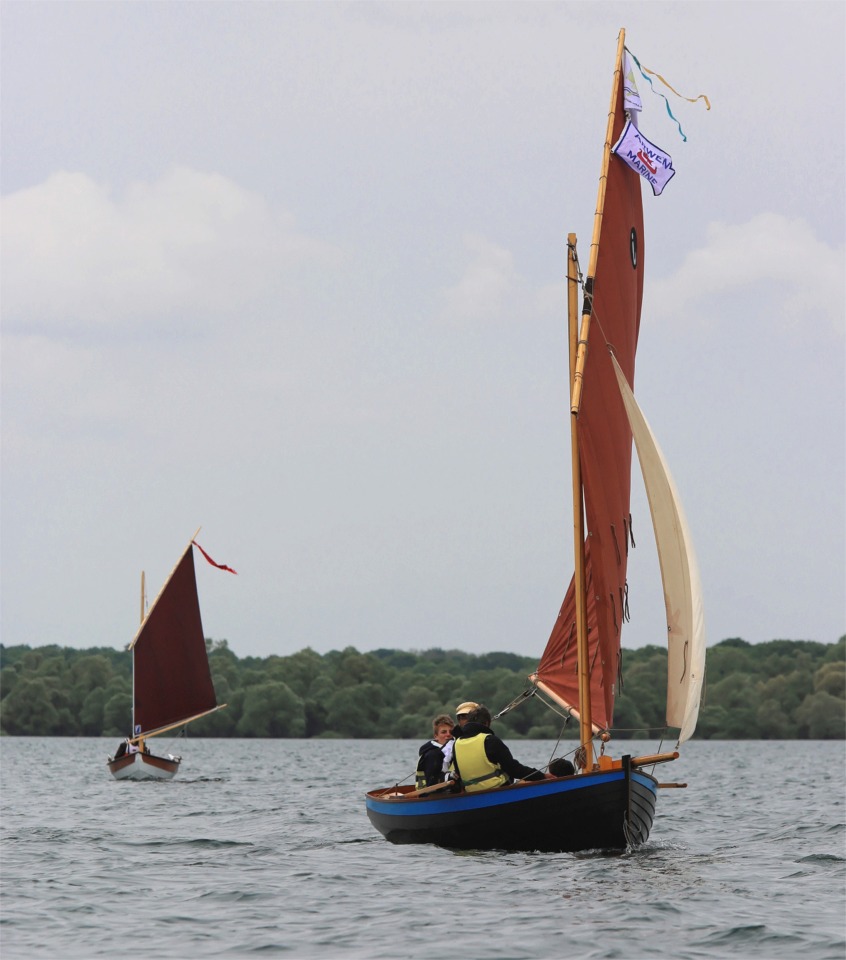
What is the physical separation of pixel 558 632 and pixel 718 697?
345 feet

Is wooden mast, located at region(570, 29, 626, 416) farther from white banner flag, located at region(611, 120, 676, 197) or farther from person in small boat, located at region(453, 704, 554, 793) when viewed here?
person in small boat, located at region(453, 704, 554, 793)

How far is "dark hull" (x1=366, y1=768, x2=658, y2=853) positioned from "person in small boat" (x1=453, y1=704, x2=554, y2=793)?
303 millimetres

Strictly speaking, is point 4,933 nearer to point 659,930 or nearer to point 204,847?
point 659,930

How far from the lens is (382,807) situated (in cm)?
2239

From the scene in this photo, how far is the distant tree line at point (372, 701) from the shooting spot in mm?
120125

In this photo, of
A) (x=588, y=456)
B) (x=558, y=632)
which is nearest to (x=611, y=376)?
(x=588, y=456)

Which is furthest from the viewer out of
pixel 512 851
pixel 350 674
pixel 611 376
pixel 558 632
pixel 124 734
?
pixel 350 674

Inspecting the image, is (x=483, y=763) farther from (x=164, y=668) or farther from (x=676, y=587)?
(x=164, y=668)

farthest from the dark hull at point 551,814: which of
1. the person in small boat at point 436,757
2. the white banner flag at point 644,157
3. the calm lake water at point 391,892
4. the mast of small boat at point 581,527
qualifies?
the white banner flag at point 644,157

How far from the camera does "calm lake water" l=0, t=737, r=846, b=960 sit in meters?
14.7

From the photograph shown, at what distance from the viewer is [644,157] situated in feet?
78.9

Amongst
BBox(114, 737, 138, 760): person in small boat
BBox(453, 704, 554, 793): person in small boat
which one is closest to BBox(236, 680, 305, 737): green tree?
BBox(114, 737, 138, 760): person in small boat

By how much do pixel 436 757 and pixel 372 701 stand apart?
346 ft

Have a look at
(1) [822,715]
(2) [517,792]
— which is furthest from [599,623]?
(1) [822,715]
